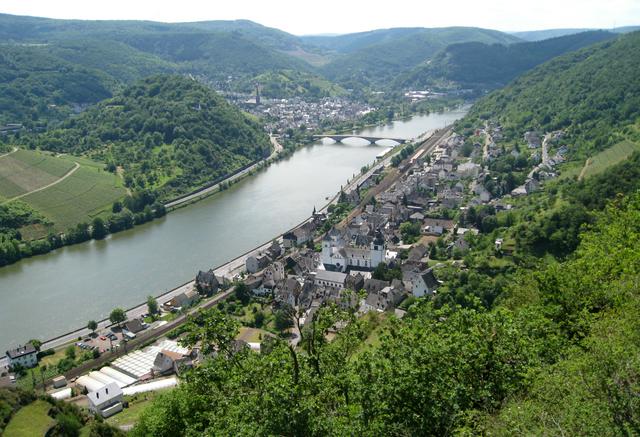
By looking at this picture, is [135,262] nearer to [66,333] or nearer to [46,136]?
[66,333]

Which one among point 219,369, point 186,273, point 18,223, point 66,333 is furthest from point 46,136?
point 219,369

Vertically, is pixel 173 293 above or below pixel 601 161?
below

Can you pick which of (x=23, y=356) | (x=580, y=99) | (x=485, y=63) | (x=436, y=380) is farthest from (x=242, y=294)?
(x=485, y=63)

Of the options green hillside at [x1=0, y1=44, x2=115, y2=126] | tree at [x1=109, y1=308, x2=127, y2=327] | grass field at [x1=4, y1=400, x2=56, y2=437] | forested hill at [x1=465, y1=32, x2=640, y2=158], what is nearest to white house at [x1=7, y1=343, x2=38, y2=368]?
tree at [x1=109, y1=308, x2=127, y2=327]

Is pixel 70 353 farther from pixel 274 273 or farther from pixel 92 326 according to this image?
pixel 274 273

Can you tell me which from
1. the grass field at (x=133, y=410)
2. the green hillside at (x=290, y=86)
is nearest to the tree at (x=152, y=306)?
the grass field at (x=133, y=410)

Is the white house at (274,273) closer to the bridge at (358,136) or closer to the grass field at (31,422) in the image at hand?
the grass field at (31,422)

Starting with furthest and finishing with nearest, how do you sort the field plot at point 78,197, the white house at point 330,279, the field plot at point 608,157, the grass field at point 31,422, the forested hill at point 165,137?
1. the forested hill at point 165,137
2. the field plot at point 78,197
3. the field plot at point 608,157
4. the white house at point 330,279
5. the grass field at point 31,422
